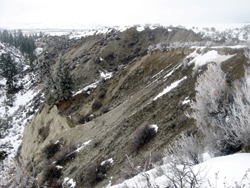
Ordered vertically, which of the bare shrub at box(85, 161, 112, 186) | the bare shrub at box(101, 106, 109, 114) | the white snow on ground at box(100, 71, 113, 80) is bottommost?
Result: the bare shrub at box(85, 161, 112, 186)

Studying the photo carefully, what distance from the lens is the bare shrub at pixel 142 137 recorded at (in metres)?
9.84

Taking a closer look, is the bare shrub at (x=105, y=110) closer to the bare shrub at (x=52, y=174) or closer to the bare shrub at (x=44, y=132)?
the bare shrub at (x=52, y=174)

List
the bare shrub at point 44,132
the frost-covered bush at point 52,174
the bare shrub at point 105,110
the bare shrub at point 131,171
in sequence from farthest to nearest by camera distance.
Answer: the bare shrub at point 44,132, the bare shrub at point 105,110, the frost-covered bush at point 52,174, the bare shrub at point 131,171

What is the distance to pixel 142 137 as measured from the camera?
10008 millimetres

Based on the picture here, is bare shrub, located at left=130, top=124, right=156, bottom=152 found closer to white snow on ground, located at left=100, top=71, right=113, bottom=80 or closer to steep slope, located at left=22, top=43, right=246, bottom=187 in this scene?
steep slope, located at left=22, top=43, right=246, bottom=187

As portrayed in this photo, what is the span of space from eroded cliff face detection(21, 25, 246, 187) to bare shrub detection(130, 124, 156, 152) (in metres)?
0.26

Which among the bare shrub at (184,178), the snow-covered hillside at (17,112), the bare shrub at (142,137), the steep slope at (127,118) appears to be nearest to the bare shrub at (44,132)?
the steep slope at (127,118)

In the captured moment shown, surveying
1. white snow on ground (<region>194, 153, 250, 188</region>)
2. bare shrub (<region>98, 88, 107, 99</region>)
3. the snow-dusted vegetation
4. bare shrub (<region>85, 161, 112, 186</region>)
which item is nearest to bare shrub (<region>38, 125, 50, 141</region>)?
the snow-dusted vegetation

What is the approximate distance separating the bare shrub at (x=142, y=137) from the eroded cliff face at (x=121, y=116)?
0.87ft

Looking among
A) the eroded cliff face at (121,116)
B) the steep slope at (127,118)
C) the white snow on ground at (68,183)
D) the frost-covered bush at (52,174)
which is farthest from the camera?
the frost-covered bush at (52,174)

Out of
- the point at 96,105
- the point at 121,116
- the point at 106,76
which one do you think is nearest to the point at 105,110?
the point at 96,105

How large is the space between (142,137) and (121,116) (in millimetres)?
5344

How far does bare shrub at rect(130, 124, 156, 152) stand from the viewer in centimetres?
984

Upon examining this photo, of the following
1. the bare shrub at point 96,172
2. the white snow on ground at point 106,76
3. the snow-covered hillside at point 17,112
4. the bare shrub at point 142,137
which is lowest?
the snow-covered hillside at point 17,112
